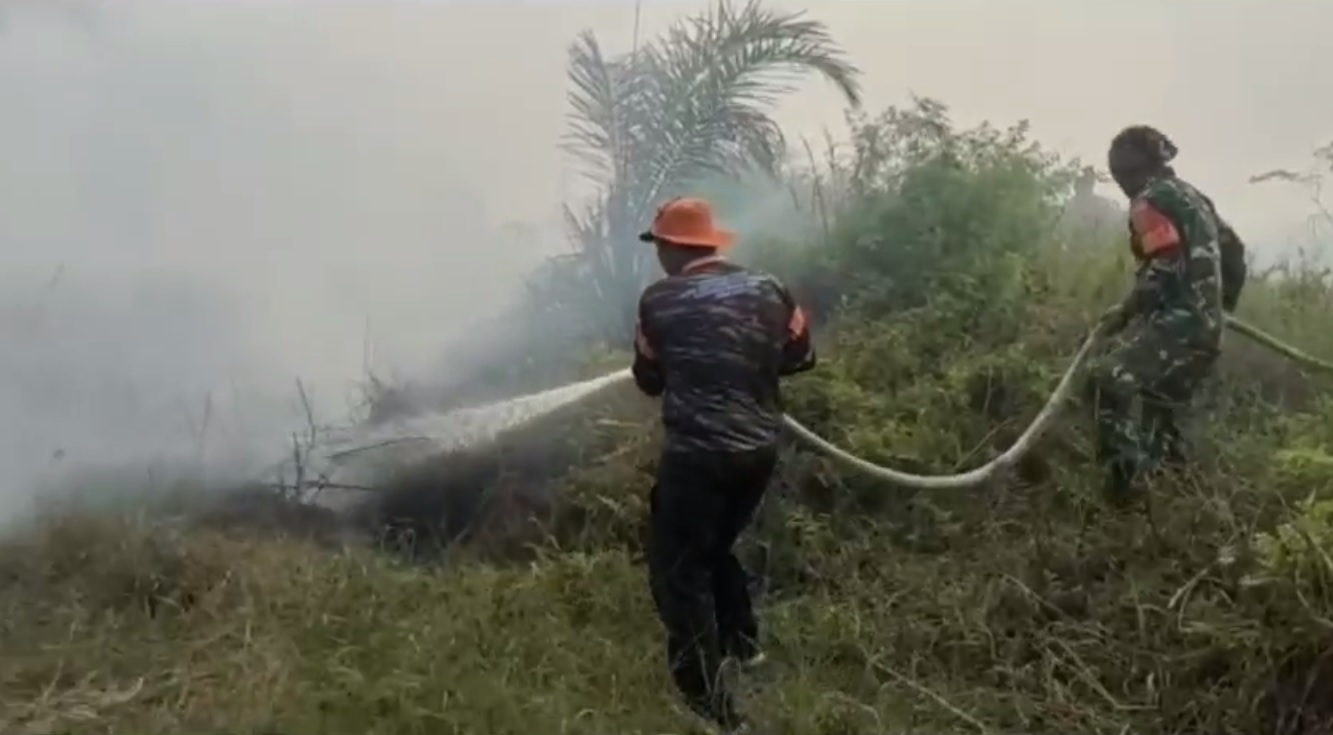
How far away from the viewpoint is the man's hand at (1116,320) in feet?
20.6

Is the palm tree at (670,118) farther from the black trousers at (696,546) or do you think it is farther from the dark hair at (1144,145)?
the black trousers at (696,546)

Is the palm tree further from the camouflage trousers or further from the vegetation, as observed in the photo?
the camouflage trousers

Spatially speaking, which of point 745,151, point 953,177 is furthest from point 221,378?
point 953,177

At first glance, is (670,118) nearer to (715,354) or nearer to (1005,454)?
(1005,454)

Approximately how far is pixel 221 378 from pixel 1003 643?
176 inches

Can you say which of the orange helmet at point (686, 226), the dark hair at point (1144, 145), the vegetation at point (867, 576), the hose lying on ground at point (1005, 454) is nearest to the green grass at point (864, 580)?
the vegetation at point (867, 576)

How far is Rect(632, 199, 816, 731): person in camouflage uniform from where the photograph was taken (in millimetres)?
4980

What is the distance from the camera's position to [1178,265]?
6059 millimetres

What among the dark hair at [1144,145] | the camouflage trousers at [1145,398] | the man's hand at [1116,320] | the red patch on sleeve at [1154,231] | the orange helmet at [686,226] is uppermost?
the dark hair at [1144,145]

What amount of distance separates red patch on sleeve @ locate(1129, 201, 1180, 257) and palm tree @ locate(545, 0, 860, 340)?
10.3ft

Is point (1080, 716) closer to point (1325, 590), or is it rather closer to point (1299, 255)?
point (1325, 590)

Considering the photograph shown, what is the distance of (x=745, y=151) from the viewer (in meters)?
8.98

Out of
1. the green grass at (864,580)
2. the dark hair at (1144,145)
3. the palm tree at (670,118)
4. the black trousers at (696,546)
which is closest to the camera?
the green grass at (864,580)

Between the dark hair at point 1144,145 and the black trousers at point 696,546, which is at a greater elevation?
the dark hair at point 1144,145
